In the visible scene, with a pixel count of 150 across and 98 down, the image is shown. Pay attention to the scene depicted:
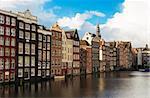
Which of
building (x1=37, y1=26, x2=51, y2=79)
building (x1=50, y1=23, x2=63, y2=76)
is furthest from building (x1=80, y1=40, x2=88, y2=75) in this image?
building (x1=37, y1=26, x2=51, y2=79)

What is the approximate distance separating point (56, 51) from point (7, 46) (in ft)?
86.9

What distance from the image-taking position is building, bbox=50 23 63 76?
90.9 m

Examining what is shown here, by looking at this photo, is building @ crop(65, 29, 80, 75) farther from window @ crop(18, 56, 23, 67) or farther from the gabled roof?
window @ crop(18, 56, 23, 67)

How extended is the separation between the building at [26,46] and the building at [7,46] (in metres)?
1.90

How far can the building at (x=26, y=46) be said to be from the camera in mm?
73250

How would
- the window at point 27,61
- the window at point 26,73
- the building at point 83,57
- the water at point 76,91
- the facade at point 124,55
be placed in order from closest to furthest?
1. the water at point 76,91
2. the window at point 26,73
3. the window at point 27,61
4. the building at point 83,57
5. the facade at point 124,55

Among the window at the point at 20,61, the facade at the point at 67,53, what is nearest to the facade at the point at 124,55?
the facade at the point at 67,53

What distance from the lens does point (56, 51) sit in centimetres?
9350

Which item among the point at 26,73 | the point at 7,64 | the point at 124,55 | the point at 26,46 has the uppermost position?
the point at 124,55

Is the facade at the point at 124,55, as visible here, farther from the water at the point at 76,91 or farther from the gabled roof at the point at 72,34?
the water at the point at 76,91

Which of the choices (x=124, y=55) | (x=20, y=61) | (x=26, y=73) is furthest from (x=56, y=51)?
(x=124, y=55)

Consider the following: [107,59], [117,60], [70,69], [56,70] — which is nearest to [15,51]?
[56,70]

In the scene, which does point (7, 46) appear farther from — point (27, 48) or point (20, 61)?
point (27, 48)

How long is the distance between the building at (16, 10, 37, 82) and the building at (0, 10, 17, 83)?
1.90 m
